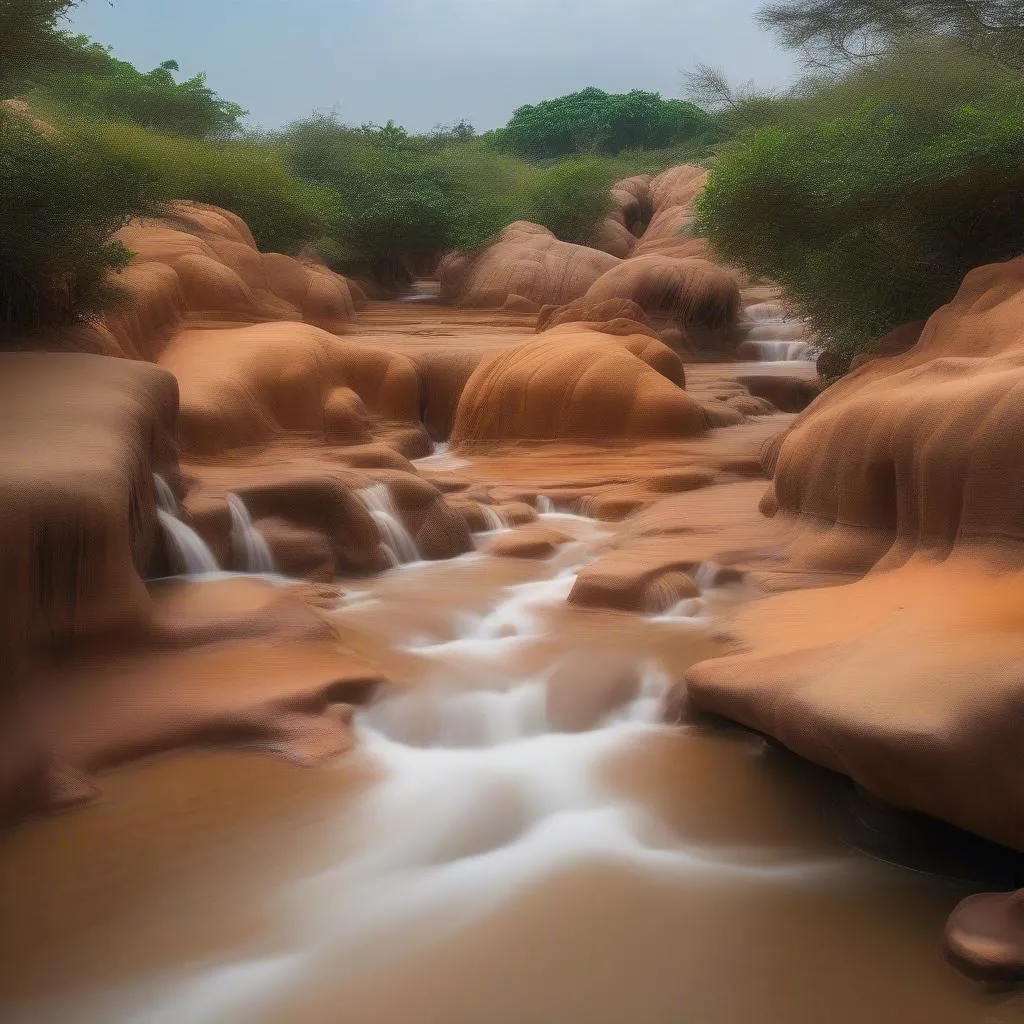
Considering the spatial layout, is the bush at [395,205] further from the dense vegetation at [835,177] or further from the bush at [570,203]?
the dense vegetation at [835,177]

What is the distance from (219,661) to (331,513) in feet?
6.54

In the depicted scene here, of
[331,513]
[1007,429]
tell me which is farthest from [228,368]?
[1007,429]

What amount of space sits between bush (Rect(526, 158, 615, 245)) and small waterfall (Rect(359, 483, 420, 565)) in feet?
58.0

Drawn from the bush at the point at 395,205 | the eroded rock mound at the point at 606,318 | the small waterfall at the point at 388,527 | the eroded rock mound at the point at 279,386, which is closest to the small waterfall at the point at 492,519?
the small waterfall at the point at 388,527

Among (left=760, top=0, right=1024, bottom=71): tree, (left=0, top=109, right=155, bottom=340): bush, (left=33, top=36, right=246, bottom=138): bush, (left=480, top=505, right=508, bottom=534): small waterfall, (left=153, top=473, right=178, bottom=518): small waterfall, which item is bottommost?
(left=480, top=505, right=508, bottom=534): small waterfall

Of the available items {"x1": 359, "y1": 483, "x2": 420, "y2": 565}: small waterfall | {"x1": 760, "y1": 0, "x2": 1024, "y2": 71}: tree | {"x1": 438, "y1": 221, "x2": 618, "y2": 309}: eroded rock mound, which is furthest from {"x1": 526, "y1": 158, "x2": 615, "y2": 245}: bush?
{"x1": 359, "y1": 483, "x2": 420, "y2": 565}: small waterfall

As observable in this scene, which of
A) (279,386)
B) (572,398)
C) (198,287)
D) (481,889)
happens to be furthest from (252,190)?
(481,889)

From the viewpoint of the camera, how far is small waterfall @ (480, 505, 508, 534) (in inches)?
286

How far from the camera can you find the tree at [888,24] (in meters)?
8.01

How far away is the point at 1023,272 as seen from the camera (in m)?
6.31

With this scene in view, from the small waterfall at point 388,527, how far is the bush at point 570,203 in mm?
17673

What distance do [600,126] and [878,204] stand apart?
3172cm

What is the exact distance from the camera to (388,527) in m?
6.48

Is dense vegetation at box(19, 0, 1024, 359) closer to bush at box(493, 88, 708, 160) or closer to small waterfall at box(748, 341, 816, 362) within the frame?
small waterfall at box(748, 341, 816, 362)
